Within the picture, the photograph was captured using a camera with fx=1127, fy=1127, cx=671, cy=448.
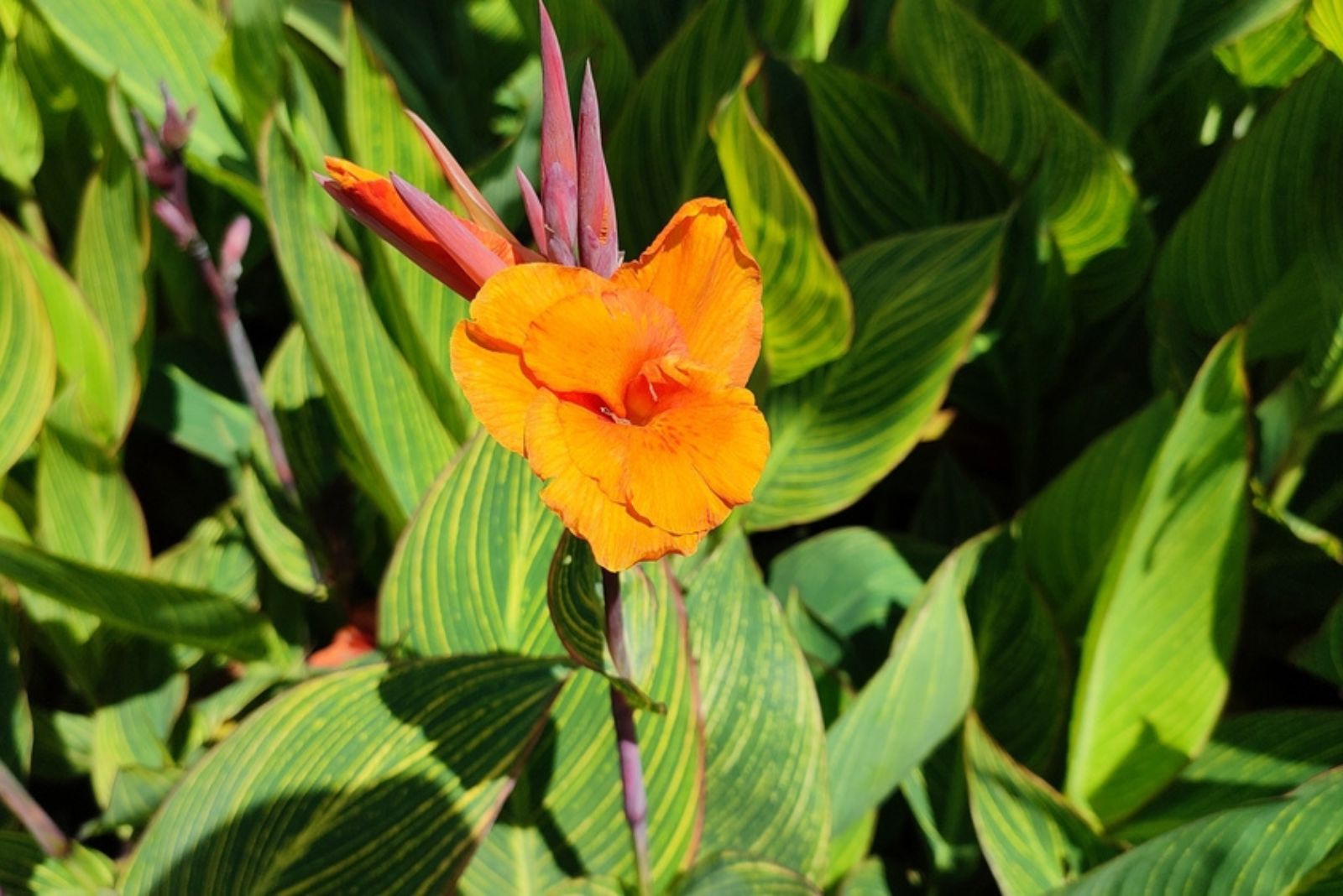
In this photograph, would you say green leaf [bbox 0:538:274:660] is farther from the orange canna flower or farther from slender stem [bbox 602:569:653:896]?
the orange canna flower

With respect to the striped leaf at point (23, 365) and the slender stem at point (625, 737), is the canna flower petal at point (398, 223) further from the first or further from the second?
the striped leaf at point (23, 365)

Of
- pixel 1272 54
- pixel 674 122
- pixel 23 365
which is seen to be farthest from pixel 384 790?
pixel 1272 54

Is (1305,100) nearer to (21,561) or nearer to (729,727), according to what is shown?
(729,727)

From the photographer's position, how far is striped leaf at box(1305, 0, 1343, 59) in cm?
86

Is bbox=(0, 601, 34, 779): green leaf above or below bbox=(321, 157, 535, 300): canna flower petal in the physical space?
below

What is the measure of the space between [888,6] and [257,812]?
1.23 m

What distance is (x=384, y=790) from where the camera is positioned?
733 millimetres

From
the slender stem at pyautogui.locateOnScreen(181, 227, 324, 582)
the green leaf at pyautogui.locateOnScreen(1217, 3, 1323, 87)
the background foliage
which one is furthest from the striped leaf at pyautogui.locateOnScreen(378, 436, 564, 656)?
the green leaf at pyautogui.locateOnScreen(1217, 3, 1323, 87)

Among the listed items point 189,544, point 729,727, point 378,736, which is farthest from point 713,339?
point 189,544

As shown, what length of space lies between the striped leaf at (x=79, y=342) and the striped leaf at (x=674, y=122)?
56 centimetres

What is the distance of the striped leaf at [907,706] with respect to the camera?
942 millimetres

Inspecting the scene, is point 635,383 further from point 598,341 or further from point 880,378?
point 880,378

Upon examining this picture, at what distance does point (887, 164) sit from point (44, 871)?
1030 mm

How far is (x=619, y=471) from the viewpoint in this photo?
0.46 metres
